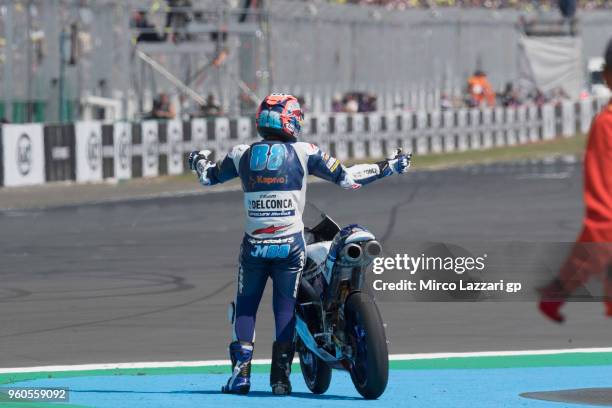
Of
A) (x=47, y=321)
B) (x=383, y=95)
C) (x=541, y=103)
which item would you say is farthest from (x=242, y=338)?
(x=541, y=103)

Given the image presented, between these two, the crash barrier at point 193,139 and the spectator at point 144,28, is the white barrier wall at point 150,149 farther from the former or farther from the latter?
the spectator at point 144,28

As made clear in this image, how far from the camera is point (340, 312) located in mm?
8633

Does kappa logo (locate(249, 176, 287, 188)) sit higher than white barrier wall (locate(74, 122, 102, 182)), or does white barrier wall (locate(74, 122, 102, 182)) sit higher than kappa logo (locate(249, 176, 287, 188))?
kappa logo (locate(249, 176, 287, 188))

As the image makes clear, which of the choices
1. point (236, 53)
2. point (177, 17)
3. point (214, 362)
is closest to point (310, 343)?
point (214, 362)

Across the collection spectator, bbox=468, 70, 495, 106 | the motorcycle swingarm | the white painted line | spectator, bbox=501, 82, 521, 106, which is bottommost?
spectator, bbox=501, 82, 521, 106

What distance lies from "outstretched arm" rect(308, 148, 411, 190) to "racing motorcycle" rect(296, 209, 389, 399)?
24cm

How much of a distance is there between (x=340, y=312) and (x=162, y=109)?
2468 cm

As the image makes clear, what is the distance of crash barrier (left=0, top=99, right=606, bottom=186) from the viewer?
27.8m

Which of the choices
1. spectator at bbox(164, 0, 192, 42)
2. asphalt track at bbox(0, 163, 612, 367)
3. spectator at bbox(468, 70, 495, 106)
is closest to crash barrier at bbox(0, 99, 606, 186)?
spectator at bbox(468, 70, 495, 106)

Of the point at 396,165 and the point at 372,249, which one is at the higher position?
the point at 396,165

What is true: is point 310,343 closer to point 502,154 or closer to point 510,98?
point 502,154

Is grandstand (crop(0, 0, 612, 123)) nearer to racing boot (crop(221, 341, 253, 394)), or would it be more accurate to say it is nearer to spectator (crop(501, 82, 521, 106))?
spectator (crop(501, 82, 521, 106))

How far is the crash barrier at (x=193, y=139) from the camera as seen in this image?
2784cm

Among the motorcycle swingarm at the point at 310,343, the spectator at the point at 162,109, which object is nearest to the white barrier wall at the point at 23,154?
the spectator at the point at 162,109
